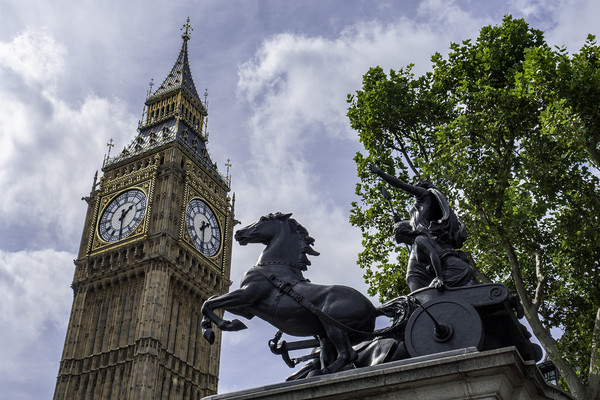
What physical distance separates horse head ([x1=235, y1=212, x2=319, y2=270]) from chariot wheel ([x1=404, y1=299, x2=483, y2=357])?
1.71 meters

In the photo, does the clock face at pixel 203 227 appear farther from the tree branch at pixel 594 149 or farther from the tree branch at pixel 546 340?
the tree branch at pixel 594 149

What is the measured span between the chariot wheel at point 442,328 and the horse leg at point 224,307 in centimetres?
186

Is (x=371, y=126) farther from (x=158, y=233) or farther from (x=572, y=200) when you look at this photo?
(x=158, y=233)

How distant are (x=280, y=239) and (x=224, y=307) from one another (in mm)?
1114

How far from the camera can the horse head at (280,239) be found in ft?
26.2

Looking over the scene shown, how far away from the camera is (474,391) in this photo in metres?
5.55

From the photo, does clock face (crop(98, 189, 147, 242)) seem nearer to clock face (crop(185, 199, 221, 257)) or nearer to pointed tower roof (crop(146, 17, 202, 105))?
clock face (crop(185, 199, 221, 257))

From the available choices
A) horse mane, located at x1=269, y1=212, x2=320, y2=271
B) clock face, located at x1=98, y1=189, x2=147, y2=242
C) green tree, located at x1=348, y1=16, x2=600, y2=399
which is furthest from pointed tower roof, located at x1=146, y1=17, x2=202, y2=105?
horse mane, located at x1=269, y1=212, x2=320, y2=271

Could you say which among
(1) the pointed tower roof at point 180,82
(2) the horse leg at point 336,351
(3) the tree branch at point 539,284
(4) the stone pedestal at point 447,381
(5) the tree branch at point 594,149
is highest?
(1) the pointed tower roof at point 180,82

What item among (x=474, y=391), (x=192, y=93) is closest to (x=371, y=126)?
(x=474, y=391)

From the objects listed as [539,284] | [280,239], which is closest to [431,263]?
[280,239]

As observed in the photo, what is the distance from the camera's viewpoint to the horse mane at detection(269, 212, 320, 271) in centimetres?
805

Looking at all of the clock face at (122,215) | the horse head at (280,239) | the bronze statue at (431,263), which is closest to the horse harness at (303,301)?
the horse head at (280,239)

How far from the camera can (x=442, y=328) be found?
6.65 meters
